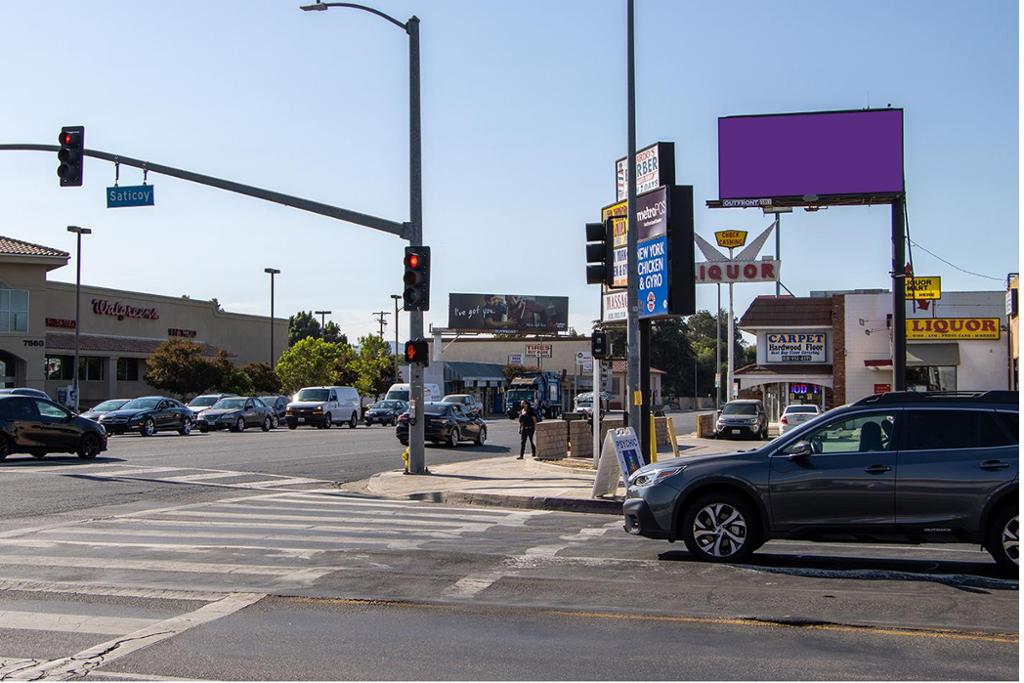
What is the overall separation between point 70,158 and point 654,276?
1221cm

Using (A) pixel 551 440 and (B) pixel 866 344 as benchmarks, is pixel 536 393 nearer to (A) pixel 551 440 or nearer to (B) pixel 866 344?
(B) pixel 866 344

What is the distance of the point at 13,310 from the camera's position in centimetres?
5588

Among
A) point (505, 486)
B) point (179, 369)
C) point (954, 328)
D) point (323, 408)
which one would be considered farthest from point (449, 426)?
point (179, 369)

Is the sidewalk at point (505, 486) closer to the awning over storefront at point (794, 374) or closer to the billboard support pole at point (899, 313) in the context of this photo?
the billboard support pole at point (899, 313)

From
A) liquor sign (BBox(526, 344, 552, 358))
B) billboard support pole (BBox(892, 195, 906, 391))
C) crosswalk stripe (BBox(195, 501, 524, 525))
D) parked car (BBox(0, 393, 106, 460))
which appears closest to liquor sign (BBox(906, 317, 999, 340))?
billboard support pole (BBox(892, 195, 906, 391))

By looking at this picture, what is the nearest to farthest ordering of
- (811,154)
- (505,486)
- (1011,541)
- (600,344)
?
1. (1011,541)
2. (505,486)
3. (600,344)
4. (811,154)

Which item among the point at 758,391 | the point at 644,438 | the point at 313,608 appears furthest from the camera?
the point at 758,391

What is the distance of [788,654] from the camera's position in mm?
7324

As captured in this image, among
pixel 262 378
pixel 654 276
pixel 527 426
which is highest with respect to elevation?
pixel 654 276

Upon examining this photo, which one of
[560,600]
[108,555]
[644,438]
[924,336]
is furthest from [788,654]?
[924,336]

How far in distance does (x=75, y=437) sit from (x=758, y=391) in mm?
39744

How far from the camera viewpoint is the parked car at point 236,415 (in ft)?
151

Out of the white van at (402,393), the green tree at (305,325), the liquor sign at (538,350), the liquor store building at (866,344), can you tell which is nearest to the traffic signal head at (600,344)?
the liquor store building at (866,344)

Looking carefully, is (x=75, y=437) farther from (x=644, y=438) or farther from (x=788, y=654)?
(x=788, y=654)
